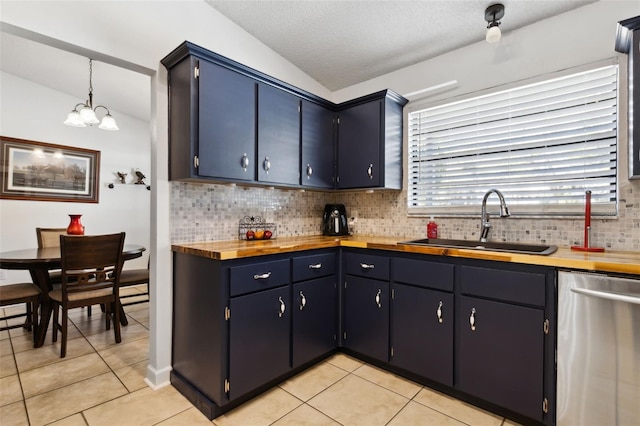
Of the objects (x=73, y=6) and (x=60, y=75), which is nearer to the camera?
(x=73, y=6)

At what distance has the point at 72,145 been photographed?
4324mm

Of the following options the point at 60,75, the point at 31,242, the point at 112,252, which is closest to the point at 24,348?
the point at 112,252

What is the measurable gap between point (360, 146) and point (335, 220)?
0.76 meters

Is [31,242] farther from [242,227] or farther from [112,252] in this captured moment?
[242,227]

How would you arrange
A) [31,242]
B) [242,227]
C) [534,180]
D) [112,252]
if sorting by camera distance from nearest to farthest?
[534,180]
[242,227]
[112,252]
[31,242]

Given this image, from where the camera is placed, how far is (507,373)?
1707 mm

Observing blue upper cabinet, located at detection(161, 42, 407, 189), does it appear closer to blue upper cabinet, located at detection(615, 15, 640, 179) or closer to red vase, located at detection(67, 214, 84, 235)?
blue upper cabinet, located at detection(615, 15, 640, 179)

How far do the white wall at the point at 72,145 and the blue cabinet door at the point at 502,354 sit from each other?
5019mm

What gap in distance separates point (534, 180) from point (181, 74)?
257 cm

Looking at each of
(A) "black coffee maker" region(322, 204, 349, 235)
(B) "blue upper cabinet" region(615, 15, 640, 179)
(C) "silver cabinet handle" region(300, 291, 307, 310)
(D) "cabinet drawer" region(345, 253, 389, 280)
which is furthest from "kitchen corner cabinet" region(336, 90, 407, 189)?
(B) "blue upper cabinet" region(615, 15, 640, 179)

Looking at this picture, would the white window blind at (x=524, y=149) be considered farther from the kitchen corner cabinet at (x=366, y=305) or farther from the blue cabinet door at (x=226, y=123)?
the blue cabinet door at (x=226, y=123)

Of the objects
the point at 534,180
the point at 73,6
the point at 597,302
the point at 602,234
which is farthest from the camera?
the point at 534,180

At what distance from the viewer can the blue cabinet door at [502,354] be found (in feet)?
5.32

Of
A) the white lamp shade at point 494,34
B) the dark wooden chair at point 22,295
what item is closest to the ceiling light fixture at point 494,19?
the white lamp shade at point 494,34
